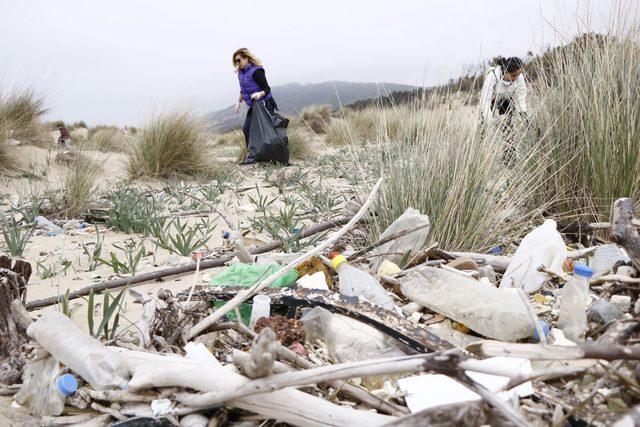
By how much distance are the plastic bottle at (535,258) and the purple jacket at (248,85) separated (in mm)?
5665

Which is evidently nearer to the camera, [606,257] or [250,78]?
[606,257]

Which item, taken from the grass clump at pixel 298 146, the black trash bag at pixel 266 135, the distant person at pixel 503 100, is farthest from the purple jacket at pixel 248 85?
the distant person at pixel 503 100

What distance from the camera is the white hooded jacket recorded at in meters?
2.90

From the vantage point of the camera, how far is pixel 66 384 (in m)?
1.15

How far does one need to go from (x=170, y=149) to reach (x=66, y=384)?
5640 mm

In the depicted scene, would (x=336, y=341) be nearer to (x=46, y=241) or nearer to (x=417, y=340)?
(x=417, y=340)

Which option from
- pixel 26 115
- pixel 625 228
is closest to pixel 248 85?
pixel 26 115

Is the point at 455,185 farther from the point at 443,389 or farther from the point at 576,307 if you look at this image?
the point at 443,389

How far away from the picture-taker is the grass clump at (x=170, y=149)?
21.1 feet

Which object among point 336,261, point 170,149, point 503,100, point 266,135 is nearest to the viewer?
point 336,261

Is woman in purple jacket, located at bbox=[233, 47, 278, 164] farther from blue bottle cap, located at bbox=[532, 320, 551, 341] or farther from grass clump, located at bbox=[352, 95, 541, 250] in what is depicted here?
blue bottle cap, located at bbox=[532, 320, 551, 341]

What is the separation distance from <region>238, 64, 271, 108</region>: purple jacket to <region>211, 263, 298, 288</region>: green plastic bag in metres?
5.56

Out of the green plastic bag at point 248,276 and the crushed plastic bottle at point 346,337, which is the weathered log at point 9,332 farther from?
the crushed plastic bottle at point 346,337

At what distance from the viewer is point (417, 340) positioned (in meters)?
1.38
